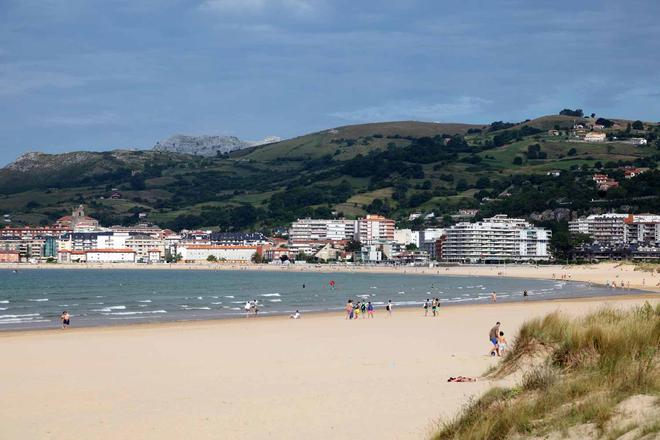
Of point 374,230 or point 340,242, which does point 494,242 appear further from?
point 340,242

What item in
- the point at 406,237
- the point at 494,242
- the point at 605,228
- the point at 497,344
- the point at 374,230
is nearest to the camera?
the point at 497,344

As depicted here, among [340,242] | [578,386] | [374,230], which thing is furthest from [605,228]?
[578,386]

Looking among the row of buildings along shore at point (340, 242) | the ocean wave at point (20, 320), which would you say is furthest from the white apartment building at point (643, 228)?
the ocean wave at point (20, 320)

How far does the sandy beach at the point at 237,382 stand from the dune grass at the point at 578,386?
4.29ft

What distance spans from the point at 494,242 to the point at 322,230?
129 feet

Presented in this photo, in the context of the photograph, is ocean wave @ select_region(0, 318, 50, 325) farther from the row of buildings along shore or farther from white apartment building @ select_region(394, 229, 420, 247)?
white apartment building @ select_region(394, 229, 420, 247)

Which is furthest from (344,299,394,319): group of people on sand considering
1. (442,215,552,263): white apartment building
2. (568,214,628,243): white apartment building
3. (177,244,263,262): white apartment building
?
(177,244,263,262): white apartment building

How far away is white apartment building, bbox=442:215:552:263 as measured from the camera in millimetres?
137875

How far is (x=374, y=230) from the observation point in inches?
6393

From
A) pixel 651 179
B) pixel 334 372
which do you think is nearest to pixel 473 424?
pixel 334 372

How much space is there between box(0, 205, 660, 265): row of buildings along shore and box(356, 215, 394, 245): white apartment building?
0.18m

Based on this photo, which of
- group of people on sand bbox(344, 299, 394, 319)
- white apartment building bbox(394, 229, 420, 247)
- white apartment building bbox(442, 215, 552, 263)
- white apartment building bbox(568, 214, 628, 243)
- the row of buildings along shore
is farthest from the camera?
white apartment building bbox(394, 229, 420, 247)

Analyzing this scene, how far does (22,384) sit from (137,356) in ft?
14.9

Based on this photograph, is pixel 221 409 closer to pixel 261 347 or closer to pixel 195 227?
pixel 261 347
